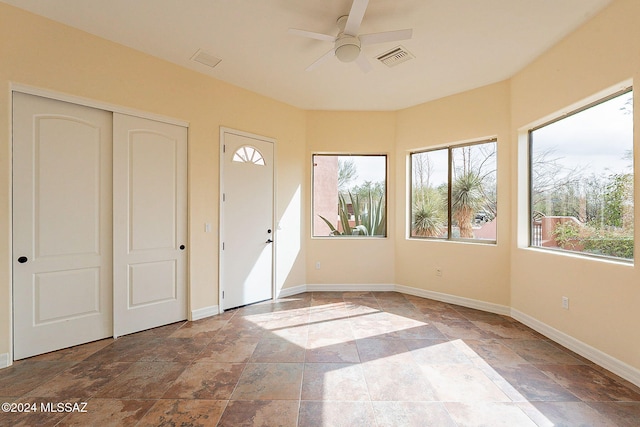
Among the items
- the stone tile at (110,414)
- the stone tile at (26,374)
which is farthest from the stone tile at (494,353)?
the stone tile at (26,374)

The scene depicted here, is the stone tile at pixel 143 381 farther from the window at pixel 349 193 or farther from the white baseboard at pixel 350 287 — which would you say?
the window at pixel 349 193

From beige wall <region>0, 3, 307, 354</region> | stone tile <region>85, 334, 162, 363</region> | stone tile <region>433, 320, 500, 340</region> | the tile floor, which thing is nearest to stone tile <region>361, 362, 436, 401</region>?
the tile floor

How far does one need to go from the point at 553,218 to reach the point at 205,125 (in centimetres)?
408

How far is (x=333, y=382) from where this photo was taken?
213 centimetres

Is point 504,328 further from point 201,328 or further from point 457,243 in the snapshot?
point 201,328

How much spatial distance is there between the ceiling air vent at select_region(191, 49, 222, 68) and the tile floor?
294 centimetres

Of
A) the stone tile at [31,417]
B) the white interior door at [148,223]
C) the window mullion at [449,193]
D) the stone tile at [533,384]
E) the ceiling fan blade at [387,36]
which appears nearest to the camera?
the stone tile at [31,417]

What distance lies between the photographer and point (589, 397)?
196 centimetres

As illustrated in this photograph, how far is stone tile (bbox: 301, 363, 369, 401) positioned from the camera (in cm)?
198

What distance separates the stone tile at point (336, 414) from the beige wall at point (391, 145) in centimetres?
208

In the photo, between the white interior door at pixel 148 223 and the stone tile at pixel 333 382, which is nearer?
the stone tile at pixel 333 382

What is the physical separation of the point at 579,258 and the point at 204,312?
3.95m

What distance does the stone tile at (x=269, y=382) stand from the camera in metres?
1.98

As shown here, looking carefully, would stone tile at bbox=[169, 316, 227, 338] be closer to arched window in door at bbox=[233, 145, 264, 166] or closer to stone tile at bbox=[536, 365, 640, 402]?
arched window in door at bbox=[233, 145, 264, 166]
